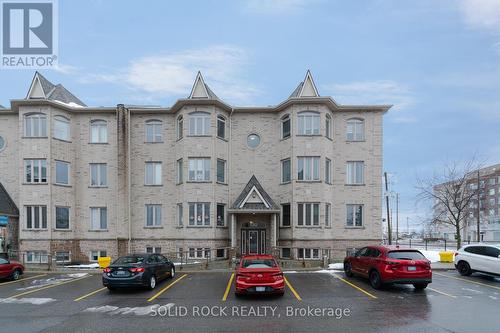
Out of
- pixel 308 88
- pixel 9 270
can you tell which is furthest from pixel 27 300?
pixel 308 88

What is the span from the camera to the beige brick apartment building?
23906 millimetres

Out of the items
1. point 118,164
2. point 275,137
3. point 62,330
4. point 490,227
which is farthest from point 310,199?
point 490,227

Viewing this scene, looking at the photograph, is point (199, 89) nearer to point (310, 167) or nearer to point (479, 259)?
point (310, 167)

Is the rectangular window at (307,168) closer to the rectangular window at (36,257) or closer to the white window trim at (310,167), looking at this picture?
the white window trim at (310,167)

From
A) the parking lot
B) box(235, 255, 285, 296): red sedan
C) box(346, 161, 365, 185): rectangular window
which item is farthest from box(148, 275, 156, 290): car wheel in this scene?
box(346, 161, 365, 185): rectangular window

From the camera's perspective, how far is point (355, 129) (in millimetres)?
26016

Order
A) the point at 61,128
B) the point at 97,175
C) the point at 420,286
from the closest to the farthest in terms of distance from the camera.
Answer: the point at 420,286 < the point at 61,128 < the point at 97,175

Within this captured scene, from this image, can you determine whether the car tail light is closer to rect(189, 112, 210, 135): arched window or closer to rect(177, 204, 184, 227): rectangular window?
rect(177, 204, 184, 227): rectangular window

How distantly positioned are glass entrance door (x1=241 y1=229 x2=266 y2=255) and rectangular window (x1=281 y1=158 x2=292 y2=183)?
411 centimetres

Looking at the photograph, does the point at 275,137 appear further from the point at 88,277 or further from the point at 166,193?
the point at 88,277

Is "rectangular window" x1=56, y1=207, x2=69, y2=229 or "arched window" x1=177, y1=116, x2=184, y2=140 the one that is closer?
"rectangular window" x1=56, y1=207, x2=69, y2=229

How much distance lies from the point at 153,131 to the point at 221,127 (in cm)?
544

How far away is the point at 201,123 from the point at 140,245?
10264mm

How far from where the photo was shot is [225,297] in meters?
11.9
